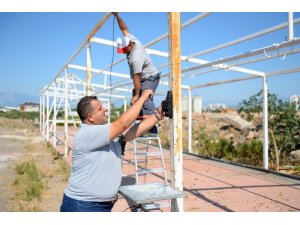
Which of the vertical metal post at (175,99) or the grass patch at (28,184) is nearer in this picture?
the vertical metal post at (175,99)

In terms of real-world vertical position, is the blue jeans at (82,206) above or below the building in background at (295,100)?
below

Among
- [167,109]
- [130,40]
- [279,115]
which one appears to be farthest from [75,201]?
[279,115]

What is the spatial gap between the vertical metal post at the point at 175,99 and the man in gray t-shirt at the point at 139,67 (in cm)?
46

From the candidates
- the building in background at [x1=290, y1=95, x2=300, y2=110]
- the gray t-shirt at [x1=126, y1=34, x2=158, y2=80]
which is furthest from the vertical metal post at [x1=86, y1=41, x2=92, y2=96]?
the building in background at [x1=290, y1=95, x2=300, y2=110]

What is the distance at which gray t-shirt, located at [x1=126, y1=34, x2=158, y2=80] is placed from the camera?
131 inches

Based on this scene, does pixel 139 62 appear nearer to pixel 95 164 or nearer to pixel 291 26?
pixel 95 164

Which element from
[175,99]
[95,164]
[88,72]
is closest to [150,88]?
[175,99]

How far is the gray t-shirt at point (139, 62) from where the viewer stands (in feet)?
10.9

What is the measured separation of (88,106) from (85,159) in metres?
0.40

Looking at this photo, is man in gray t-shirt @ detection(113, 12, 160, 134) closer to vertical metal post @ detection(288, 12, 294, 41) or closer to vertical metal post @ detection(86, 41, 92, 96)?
vertical metal post @ detection(288, 12, 294, 41)

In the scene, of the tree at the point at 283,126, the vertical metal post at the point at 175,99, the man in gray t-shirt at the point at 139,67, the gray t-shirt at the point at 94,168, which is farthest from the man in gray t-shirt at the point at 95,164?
the tree at the point at 283,126

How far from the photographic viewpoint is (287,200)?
16.8 ft

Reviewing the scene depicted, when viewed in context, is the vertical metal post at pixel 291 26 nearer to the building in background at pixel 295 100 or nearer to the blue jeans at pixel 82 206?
the blue jeans at pixel 82 206

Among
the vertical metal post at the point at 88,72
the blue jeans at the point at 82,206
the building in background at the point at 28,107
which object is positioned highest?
the building in background at the point at 28,107
